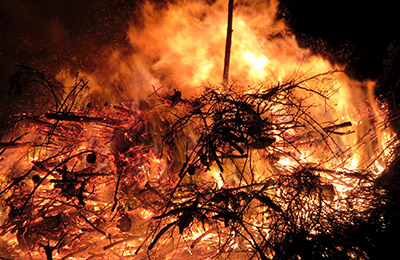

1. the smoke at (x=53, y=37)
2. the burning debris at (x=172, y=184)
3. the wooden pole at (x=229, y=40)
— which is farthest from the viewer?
the smoke at (x=53, y=37)

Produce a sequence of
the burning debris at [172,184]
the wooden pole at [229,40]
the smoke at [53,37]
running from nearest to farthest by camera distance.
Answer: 1. the burning debris at [172,184]
2. the wooden pole at [229,40]
3. the smoke at [53,37]

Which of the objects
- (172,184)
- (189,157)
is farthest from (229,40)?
(172,184)

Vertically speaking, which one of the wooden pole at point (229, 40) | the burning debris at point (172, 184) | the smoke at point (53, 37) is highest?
the smoke at point (53, 37)

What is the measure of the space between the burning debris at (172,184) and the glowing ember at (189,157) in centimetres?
2

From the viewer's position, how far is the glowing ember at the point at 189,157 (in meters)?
3.30

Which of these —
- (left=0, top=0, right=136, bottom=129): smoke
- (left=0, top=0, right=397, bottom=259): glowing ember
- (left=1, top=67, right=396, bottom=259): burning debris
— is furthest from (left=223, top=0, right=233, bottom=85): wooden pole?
(left=0, top=0, right=136, bottom=129): smoke

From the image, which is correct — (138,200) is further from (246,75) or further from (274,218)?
(246,75)

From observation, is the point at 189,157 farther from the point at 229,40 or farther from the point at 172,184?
the point at 229,40

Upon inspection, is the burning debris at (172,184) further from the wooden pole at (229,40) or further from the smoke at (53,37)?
the smoke at (53,37)

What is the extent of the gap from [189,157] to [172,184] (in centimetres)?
111

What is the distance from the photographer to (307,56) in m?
5.32

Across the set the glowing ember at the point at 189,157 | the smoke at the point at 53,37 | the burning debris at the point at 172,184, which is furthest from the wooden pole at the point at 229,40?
the smoke at the point at 53,37

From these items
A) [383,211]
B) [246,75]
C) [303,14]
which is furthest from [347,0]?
[383,211]

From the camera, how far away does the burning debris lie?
3.27 meters
